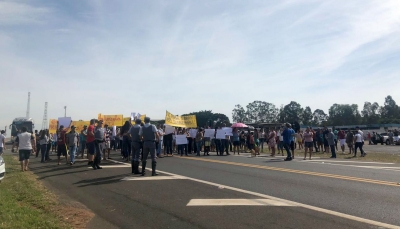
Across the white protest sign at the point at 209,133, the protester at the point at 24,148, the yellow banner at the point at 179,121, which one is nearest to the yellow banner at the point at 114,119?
the yellow banner at the point at 179,121

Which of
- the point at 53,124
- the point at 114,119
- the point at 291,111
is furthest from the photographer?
the point at 291,111

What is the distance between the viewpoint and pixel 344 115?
400 feet

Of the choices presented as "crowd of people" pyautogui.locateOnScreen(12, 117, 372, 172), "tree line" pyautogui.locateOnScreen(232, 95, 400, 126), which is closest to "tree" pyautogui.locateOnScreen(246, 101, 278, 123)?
"tree line" pyautogui.locateOnScreen(232, 95, 400, 126)

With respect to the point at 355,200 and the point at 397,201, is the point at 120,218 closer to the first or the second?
the point at 355,200

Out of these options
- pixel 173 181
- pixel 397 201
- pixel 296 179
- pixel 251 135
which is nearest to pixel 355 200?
pixel 397 201

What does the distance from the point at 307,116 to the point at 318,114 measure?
1511 cm

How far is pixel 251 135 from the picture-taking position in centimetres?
2245

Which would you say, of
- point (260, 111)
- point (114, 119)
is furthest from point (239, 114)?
point (114, 119)

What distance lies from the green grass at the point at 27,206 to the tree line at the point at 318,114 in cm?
10819

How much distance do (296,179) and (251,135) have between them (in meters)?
12.2

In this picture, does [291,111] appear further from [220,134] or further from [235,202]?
[235,202]

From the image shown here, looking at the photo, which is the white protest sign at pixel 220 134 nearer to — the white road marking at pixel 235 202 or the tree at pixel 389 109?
the white road marking at pixel 235 202

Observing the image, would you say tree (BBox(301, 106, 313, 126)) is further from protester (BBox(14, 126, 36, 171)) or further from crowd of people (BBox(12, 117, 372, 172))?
protester (BBox(14, 126, 36, 171))

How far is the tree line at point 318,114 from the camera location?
114750 millimetres
